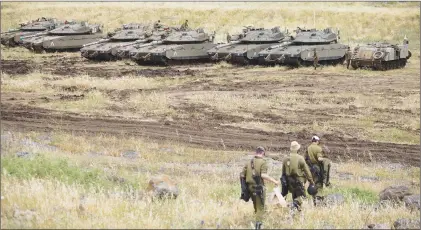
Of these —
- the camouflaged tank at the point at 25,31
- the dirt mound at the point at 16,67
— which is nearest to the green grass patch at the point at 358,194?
the dirt mound at the point at 16,67

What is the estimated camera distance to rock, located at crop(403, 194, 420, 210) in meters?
9.91

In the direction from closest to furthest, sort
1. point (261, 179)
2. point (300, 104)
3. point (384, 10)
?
point (261, 179)
point (300, 104)
point (384, 10)

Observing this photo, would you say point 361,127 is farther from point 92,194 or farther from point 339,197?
point 92,194

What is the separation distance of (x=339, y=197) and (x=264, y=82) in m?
15.9

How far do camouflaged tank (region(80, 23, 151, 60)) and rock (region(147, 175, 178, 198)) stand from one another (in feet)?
84.3

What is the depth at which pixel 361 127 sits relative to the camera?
18.1m

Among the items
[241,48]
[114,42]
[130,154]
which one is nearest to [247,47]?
[241,48]

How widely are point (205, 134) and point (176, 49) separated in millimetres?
15718

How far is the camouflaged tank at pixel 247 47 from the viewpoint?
31984mm

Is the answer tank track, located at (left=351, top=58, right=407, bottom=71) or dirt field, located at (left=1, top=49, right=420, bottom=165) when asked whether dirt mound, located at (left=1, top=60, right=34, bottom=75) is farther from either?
tank track, located at (left=351, top=58, right=407, bottom=71)

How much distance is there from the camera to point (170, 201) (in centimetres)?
916

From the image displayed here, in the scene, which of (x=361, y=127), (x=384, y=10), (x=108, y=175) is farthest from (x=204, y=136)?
(x=384, y=10)

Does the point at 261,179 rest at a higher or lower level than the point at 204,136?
higher

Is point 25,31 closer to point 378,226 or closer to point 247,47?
point 247,47
